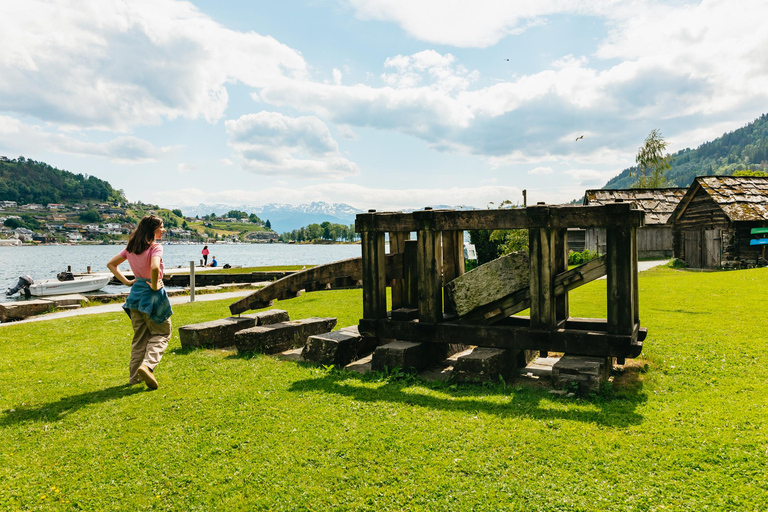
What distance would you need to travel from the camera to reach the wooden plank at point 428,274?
762 centimetres

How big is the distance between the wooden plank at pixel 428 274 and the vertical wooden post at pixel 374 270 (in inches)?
27.5

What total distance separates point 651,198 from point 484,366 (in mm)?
41800

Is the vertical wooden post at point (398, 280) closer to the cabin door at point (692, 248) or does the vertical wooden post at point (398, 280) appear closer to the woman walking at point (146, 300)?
the woman walking at point (146, 300)

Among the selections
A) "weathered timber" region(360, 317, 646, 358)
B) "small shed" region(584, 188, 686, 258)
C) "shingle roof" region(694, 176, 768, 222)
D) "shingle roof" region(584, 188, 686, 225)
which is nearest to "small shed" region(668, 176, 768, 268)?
"shingle roof" region(694, 176, 768, 222)

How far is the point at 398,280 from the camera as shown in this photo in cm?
880

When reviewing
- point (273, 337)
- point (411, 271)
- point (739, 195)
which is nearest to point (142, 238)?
point (273, 337)

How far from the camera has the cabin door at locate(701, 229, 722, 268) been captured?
2858cm

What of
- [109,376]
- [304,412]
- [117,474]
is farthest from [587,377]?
[109,376]

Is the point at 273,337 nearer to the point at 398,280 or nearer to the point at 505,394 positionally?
the point at 398,280

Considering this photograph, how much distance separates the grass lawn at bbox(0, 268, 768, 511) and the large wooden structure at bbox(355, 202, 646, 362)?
2.60ft

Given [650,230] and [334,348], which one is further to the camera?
[650,230]

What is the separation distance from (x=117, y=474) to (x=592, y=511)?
166 inches

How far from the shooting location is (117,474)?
4.59 metres

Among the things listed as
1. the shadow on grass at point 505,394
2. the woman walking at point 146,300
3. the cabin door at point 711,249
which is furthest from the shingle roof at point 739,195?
the woman walking at point 146,300
